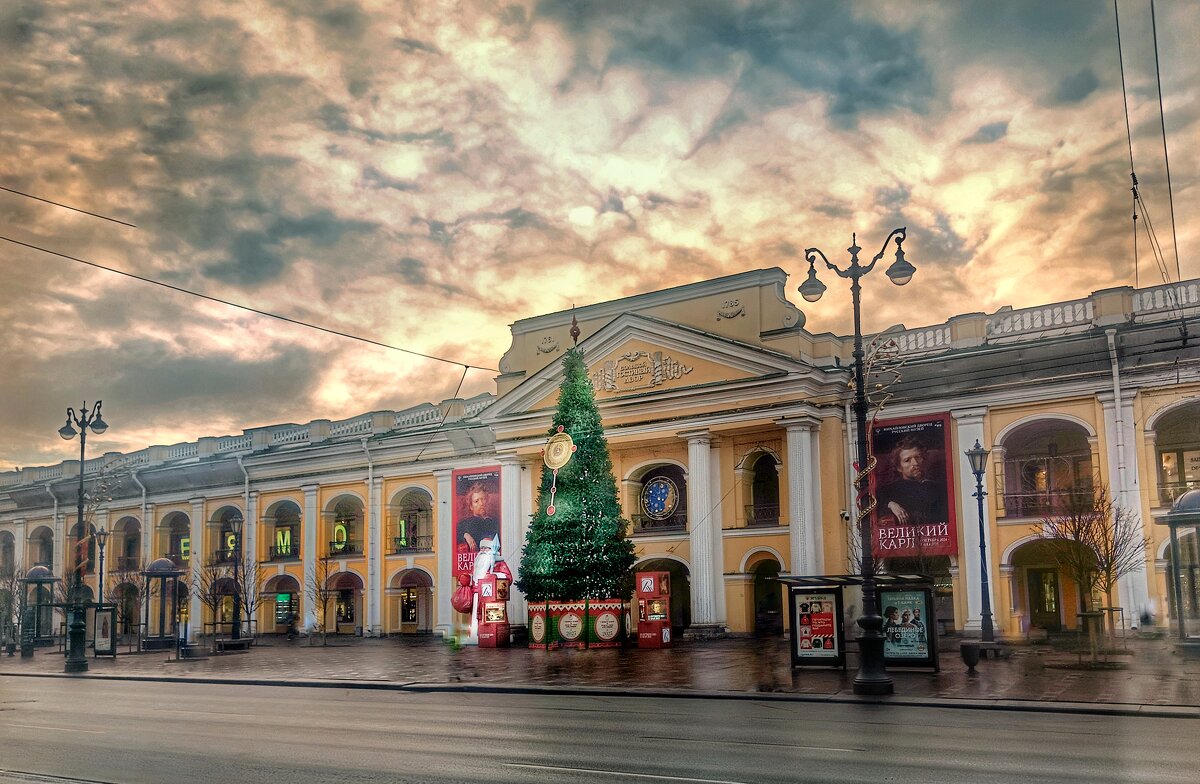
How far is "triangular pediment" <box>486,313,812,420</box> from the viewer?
41.5 meters

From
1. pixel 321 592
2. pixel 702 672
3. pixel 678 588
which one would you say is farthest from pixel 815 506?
pixel 321 592

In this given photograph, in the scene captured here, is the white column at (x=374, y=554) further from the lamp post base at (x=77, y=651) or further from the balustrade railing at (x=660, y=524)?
the lamp post base at (x=77, y=651)

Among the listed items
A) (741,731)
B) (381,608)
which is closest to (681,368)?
(381,608)

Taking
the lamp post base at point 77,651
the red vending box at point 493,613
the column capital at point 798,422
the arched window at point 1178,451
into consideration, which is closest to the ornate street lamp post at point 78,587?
the lamp post base at point 77,651

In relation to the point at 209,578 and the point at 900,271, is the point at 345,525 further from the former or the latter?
the point at 900,271

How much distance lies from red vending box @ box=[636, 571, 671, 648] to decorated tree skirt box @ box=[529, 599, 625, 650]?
0.81m

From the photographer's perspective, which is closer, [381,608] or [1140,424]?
[1140,424]

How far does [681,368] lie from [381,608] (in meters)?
20.4

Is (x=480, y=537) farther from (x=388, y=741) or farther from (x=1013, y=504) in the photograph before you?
(x=388, y=741)

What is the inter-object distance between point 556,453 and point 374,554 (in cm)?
1843

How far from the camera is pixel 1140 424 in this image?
3550 centimetres

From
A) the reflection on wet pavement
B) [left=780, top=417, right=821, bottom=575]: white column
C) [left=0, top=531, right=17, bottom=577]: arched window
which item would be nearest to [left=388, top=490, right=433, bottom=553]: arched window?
the reflection on wet pavement

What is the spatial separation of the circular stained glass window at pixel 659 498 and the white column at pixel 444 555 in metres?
10.2

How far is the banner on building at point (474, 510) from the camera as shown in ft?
162
